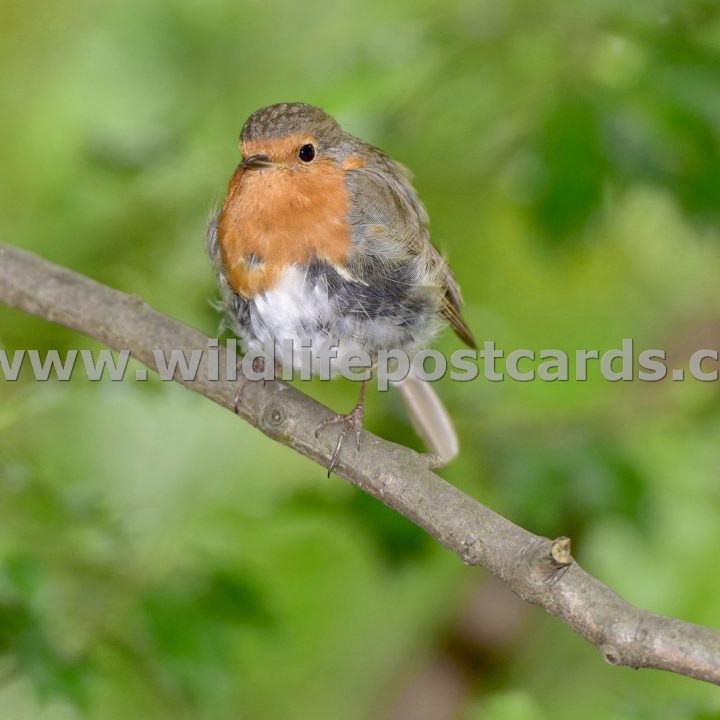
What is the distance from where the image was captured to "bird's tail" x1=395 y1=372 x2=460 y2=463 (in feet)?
12.7

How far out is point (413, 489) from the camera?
2742mm

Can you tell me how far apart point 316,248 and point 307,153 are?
1.08 ft

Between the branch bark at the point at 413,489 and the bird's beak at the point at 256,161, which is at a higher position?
the bird's beak at the point at 256,161

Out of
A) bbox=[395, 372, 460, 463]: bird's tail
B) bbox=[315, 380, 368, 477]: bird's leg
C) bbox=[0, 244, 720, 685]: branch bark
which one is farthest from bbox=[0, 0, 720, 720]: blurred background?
bbox=[315, 380, 368, 477]: bird's leg

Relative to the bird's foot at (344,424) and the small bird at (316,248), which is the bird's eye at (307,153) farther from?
the bird's foot at (344,424)

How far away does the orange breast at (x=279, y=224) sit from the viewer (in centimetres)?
338

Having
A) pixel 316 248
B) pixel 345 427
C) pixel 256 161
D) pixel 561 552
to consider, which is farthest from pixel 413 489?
pixel 256 161

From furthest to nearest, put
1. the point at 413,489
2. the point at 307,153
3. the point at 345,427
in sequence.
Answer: the point at 307,153
the point at 345,427
the point at 413,489

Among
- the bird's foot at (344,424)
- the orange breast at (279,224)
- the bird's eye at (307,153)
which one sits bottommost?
the bird's foot at (344,424)

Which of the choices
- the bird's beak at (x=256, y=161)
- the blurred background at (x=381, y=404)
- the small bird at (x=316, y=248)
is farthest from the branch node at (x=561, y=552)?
the bird's beak at (x=256, y=161)

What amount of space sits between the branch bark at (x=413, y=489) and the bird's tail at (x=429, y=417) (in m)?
0.76

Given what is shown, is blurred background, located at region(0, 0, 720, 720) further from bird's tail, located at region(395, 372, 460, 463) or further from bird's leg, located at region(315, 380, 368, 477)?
bird's leg, located at region(315, 380, 368, 477)

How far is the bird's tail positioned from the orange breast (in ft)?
2.59

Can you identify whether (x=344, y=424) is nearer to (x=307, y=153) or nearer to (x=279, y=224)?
(x=279, y=224)
